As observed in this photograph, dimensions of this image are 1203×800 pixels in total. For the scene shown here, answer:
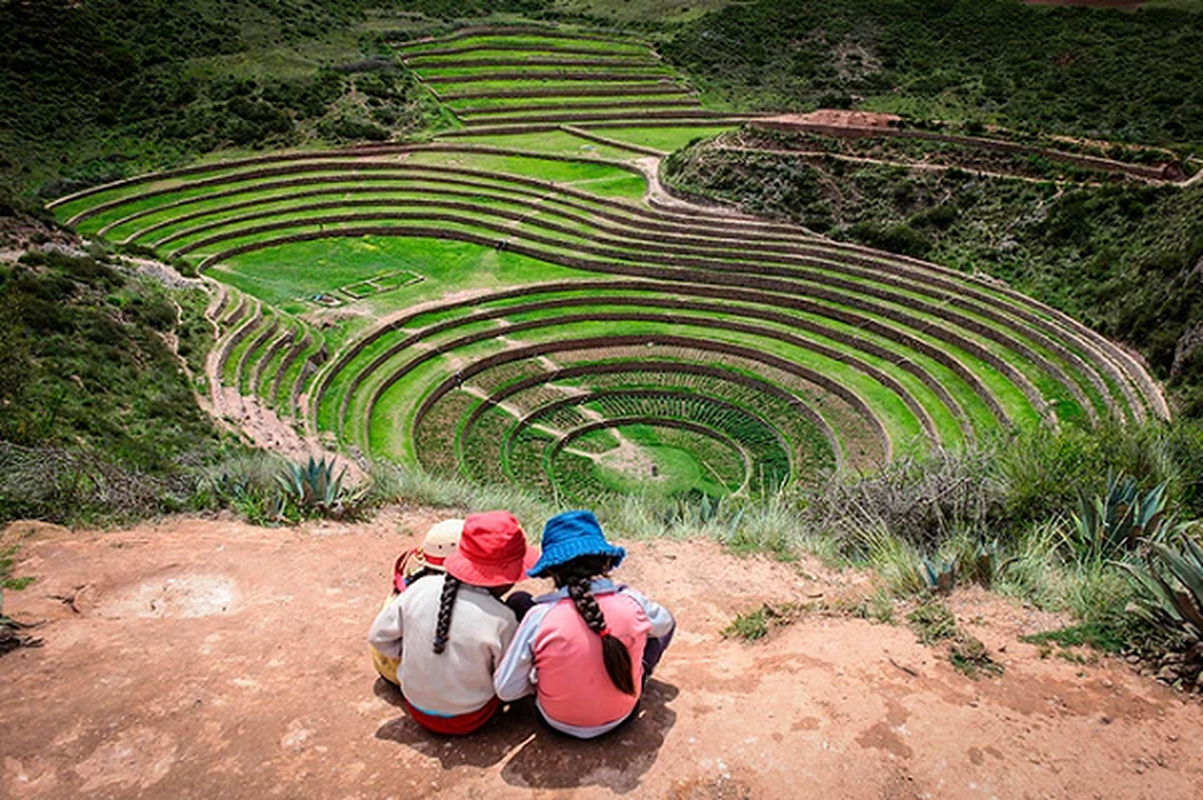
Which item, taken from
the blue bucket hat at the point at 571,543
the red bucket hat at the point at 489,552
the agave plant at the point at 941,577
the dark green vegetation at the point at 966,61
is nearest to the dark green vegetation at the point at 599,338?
the agave plant at the point at 941,577

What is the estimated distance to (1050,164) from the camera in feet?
90.3

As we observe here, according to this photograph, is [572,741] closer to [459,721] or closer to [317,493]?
[459,721]

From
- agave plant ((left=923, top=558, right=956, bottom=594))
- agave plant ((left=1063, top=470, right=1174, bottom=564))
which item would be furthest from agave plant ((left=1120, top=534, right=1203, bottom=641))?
agave plant ((left=1063, top=470, right=1174, bottom=564))

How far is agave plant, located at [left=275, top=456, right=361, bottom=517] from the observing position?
873 centimetres

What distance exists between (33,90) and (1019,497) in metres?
44.5

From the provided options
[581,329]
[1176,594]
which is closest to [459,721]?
[1176,594]

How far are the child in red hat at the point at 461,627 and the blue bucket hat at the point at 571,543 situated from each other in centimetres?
16

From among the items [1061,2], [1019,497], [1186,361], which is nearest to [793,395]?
[1186,361]

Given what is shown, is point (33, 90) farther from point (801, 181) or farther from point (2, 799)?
point (2, 799)

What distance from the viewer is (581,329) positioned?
25391 millimetres

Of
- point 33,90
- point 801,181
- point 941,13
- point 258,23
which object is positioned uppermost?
point 941,13

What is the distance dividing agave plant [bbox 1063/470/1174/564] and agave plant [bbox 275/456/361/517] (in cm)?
751

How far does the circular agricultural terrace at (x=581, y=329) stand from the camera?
20.2 m

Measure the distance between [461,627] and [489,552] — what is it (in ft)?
1.50
